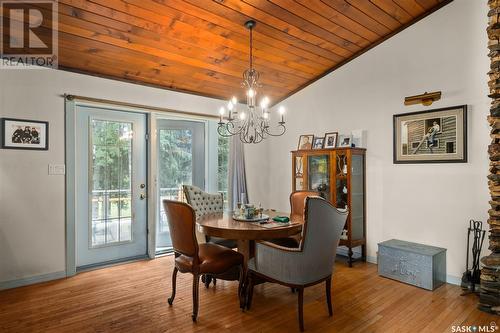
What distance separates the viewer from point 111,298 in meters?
2.88

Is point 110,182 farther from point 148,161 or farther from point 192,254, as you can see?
point 192,254

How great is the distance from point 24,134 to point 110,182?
1078 millimetres

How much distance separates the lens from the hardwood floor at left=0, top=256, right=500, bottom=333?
7.80 feet

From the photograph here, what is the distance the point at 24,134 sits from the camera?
10.3 ft

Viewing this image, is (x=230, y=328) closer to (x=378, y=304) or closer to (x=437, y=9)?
(x=378, y=304)

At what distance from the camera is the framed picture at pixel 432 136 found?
3.21 m

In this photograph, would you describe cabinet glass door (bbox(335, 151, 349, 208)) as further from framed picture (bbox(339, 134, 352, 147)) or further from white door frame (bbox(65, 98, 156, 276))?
white door frame (bbox(65, 98, 156, 276))

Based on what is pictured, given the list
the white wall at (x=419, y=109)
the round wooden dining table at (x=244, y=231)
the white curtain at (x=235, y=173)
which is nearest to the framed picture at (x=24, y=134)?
the round wooden dining table at (x=244, y=231)

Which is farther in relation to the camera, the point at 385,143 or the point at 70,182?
the point at 385,143

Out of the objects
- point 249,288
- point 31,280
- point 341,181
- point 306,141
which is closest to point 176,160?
point 306,141

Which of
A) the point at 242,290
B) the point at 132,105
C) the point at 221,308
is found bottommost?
the point at 221,308

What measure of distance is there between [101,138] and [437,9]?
13.9 feet

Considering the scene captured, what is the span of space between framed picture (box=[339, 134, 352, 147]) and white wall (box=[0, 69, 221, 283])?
3.18m

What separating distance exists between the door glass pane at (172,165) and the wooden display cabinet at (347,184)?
72.8 inches
